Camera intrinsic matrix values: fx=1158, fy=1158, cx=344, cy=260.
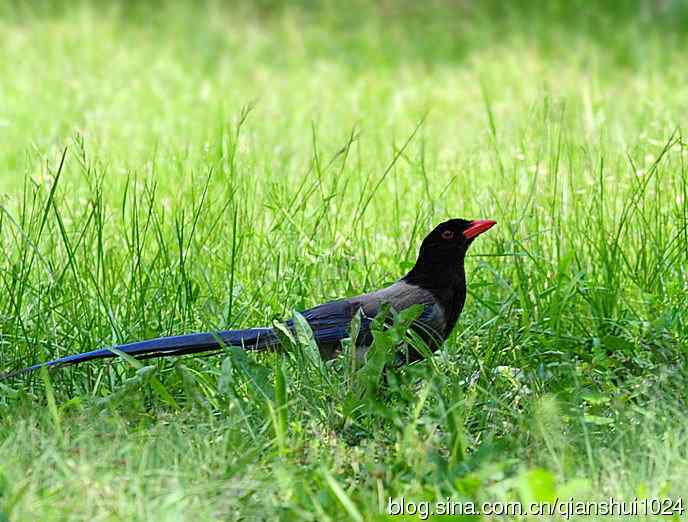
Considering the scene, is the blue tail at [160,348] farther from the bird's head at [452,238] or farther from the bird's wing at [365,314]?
the bird's head at [452,238]

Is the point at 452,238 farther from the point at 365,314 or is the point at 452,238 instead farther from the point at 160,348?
the point at 160,348

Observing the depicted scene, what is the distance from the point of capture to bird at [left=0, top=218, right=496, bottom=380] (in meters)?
3.86

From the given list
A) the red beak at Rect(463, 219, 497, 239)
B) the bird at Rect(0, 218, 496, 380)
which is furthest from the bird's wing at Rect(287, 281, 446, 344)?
the red beak at Rect(463, 219, 497, 239)

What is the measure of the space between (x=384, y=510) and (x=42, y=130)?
17.1 feet

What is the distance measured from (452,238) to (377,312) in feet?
1.56

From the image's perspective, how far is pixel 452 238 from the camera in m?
4.44

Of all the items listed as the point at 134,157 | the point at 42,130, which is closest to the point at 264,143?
the point at 134,157

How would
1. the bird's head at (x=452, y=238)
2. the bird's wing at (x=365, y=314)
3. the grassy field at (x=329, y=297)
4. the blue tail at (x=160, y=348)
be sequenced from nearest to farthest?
1. the grassy field at (x=329, y=297)
2. the blue tail at (x=160, y=348)
3. the bird's wing at (x=365, y=314)
4. the bird's head at (x=452, y=238)

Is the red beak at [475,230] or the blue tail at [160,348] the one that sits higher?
the red beak at [475,230]

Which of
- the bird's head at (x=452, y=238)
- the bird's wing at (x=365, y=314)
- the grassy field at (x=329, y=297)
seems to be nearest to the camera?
the grassy field at (x=329, y=297)

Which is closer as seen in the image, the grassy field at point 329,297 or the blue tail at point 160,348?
the grassy field at point 329,297

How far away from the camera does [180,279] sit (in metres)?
4.65

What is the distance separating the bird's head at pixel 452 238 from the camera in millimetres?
4398

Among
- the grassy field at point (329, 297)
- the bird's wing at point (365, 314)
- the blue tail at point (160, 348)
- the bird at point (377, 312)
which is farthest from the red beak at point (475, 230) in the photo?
the blue tail at point (160, 348)
